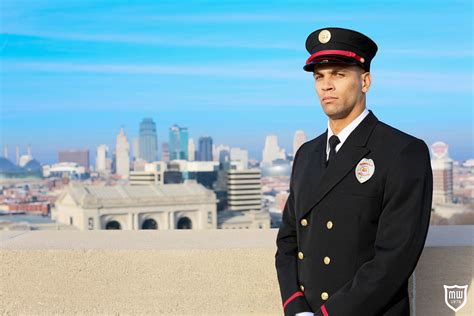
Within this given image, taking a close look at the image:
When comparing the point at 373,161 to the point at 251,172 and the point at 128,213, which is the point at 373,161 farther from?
the point at 251,172

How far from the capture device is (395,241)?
1602 millimetres

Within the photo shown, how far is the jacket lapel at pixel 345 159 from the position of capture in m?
1.76

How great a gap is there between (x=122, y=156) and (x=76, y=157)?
9.58 metres

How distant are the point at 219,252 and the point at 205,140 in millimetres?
136086

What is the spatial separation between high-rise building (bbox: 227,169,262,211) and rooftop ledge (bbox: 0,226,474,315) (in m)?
91.0

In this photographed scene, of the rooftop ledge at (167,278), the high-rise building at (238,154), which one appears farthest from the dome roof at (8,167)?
the rooftop ledge at (167,278)

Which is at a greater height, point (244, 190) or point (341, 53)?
point (341, 53)

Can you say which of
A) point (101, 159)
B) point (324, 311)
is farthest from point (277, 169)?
point (324, 311)

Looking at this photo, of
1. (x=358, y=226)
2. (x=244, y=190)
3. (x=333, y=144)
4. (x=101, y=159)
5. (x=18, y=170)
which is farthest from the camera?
(x=101, y=159)

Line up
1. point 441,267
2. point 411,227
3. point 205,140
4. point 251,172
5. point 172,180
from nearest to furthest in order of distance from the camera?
point 411,227 → point 441,267 → point 251,172 → point 172,180 → point 205,140

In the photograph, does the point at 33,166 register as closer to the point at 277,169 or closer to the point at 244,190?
the point at 277,169

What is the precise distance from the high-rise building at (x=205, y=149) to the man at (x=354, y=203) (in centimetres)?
12864

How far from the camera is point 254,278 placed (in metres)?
2.38

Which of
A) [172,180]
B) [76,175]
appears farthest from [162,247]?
→ [76,175]
